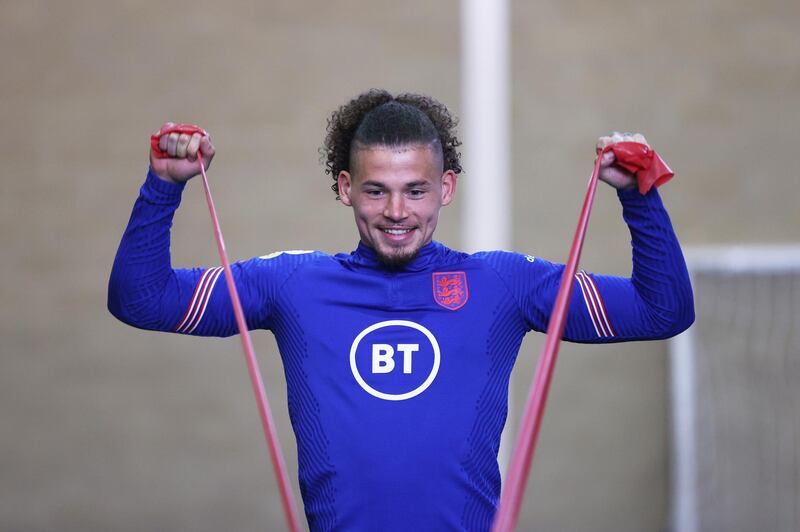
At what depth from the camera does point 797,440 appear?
4.07 m

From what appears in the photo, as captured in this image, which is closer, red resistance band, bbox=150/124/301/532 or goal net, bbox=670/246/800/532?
red resistance band, bbox=150/124/301/532

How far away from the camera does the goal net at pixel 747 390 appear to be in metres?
4.02

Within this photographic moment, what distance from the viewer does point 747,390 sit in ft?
13.4

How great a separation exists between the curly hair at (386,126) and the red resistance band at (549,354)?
13.6 inches

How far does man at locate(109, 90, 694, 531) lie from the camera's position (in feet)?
6.50

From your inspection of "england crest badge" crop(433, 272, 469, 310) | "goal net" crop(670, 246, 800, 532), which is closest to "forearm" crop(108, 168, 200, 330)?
"england crest badge" crop(433, 272, 469, 310)

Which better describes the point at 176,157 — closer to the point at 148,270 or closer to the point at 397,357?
the point at 148,270

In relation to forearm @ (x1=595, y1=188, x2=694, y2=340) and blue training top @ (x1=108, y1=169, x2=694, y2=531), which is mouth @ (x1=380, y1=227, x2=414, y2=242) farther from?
forearm @ (x1=595, y1=188, x2=694, y2=340)

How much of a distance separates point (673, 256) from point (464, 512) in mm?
610

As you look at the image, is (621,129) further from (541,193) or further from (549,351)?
(549,351)

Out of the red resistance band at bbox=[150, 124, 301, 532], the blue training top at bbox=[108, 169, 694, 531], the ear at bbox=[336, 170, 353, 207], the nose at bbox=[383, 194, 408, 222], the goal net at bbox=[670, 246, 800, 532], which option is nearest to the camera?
the red resistance band at bbox=[150, 124, 301, 532]

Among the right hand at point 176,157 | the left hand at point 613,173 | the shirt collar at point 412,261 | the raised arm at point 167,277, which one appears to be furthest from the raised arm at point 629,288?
the right hand at point 176,157

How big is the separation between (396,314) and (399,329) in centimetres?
3

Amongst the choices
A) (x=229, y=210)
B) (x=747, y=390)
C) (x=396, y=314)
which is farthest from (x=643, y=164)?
(x=229, y=210)
